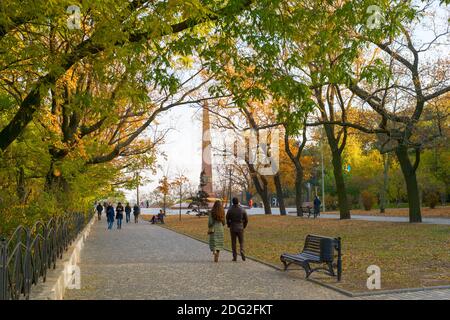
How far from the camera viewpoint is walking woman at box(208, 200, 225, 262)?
1458 centimetres

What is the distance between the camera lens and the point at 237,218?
1476 cm

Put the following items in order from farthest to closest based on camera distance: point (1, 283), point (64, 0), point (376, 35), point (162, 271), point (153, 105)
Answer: point (153, 105) → point (162, 271) → point (376, 35) → point (64, 0) → point (1, 283)

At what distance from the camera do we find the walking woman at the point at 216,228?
47.8 ft

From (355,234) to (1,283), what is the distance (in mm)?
19612

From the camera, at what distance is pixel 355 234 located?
76.3ft

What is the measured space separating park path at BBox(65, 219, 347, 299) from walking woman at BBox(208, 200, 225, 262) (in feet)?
1.28

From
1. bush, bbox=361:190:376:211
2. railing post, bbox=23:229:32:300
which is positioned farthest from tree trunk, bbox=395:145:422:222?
bush, bbox=361:190:376:211

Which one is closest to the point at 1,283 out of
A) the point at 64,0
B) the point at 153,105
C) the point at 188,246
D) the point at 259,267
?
the point at 64,0

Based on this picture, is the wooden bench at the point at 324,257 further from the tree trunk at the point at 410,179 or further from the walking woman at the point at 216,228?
the tree trunk at the point at 410,179

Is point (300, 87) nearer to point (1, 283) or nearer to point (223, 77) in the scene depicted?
point (223, 77)

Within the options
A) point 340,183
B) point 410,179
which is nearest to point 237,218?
point 410,179

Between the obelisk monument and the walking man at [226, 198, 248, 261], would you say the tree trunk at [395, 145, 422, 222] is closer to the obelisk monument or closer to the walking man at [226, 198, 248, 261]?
the walking man at [226, 198, 248, 261]

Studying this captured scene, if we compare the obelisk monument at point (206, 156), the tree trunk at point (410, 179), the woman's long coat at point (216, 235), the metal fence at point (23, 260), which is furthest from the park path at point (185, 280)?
the obelisk monument at point (206, 156)
